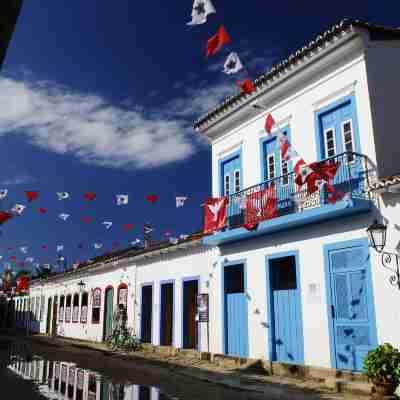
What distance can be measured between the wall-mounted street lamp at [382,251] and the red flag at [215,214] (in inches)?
213

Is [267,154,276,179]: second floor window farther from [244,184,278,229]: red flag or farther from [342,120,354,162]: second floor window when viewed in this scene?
[342,120,354,162]: second floor window

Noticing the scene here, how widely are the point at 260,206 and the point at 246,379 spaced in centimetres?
443

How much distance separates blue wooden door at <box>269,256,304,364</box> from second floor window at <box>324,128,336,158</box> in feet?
9.33

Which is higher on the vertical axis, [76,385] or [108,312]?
[108,312]

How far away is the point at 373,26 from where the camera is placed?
10492 mm

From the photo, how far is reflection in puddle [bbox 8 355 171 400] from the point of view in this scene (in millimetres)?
8773

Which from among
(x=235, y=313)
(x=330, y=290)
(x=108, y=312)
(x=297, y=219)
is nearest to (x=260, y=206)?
(x=297, y=219)

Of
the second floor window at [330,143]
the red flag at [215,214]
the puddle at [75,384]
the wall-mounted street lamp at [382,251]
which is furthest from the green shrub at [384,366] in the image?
the red flag at [215,214]

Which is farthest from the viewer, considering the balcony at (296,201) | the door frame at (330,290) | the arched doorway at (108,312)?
the arched doorway at (108,312)

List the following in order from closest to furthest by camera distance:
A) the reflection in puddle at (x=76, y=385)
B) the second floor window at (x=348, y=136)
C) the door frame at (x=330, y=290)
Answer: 1. the reflection in puddle at (x=76, y=385)
2. the door frame at (x=330, y=290)
3. the second floor window at (x=348, y=136)

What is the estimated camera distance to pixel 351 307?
996 centimetres

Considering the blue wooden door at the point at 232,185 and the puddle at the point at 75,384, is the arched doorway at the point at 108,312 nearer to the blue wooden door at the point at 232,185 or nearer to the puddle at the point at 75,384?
the puddle at the point at 75,384

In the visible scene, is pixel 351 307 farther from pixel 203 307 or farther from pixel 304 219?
pixel 203 307

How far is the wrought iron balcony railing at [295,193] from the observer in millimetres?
10242
